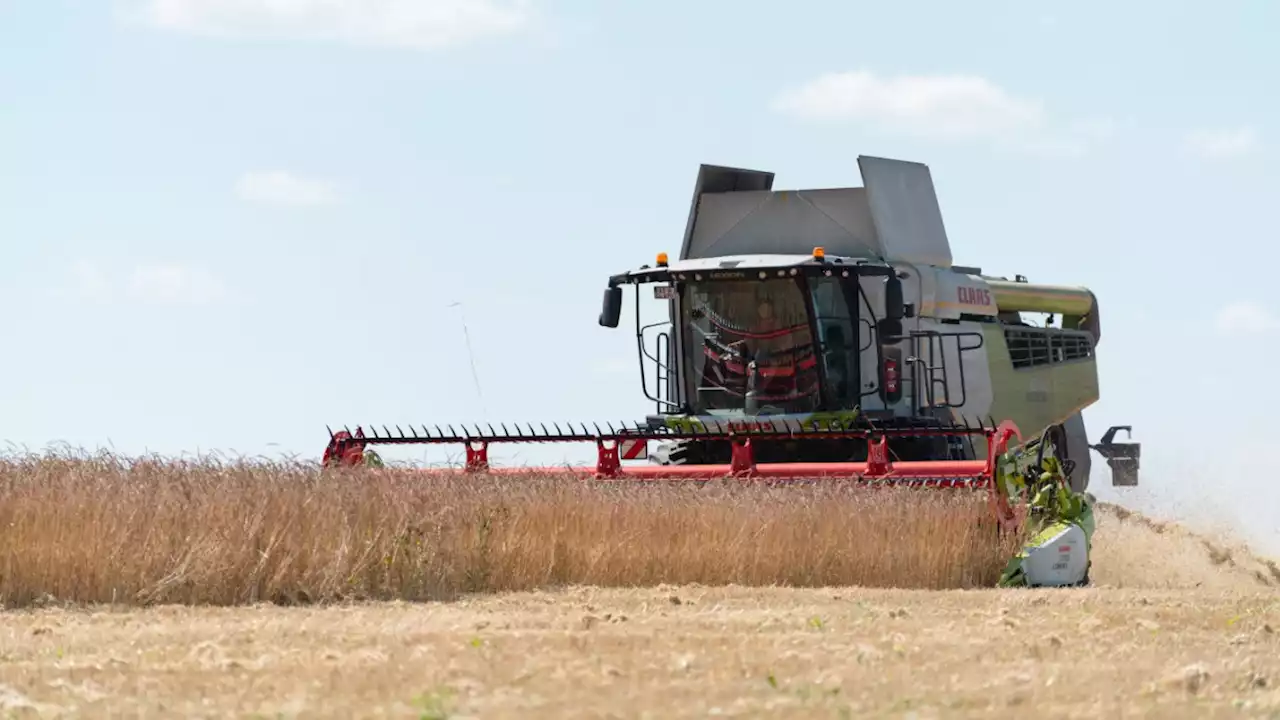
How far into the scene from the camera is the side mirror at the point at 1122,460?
1838cm

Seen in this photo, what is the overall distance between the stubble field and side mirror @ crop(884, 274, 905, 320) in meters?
2.20

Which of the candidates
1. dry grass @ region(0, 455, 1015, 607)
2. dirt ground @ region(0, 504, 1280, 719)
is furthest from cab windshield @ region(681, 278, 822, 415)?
dirt ground @ region(0, 504, 1280, 719)

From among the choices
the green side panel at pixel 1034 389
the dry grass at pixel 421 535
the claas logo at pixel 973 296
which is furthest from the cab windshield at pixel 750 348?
the dry grass at pixel 421 535

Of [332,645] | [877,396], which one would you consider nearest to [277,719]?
[332,645]

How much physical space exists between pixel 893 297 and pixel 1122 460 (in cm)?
572

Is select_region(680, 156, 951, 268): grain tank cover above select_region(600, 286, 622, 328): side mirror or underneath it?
above

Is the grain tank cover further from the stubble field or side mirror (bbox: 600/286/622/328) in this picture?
the stubble field

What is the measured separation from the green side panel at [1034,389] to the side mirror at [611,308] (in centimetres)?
316

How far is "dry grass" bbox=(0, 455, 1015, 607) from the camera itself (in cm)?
964

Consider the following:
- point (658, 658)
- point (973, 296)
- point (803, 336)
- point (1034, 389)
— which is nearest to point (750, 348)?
point (803, 336)

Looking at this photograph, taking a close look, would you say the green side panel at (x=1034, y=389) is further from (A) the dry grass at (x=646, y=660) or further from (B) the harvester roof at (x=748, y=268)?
(A) the dry grass at (x=646, y=660)

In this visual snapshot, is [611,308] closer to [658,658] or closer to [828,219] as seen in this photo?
[828,219]

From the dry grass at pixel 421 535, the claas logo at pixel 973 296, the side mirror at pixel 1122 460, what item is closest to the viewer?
the dry grass at pixel 421 535

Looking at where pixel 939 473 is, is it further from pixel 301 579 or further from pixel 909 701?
pixel 909 701
